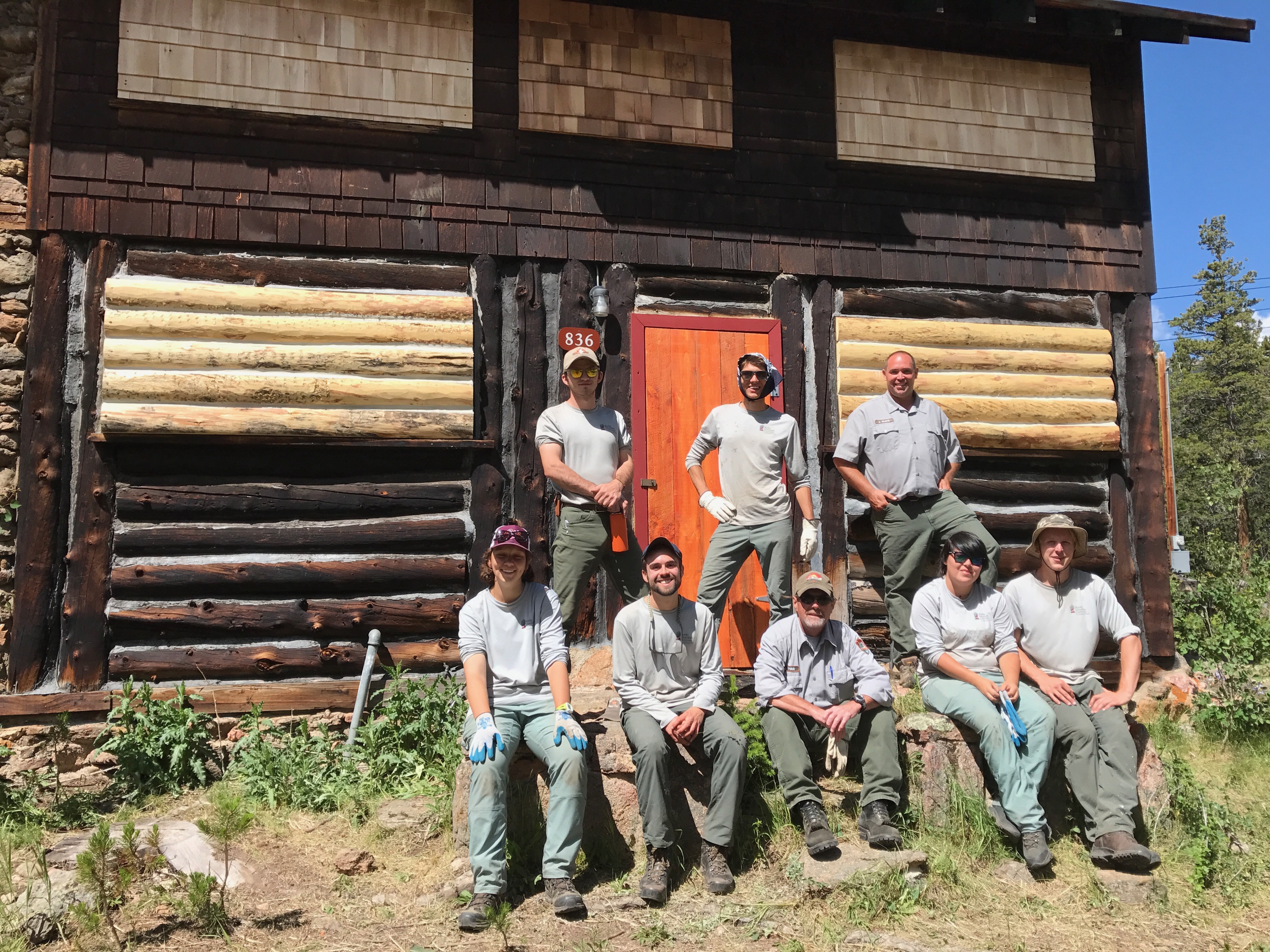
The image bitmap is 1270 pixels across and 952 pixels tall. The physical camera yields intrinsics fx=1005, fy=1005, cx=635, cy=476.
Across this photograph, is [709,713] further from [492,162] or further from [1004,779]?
[492,162]

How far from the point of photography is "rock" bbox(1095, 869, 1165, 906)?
4.34 metres

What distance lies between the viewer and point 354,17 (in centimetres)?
696

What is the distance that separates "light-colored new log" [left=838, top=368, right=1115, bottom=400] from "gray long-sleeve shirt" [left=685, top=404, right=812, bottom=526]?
64.6 inches

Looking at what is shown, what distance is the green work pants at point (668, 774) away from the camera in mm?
4367

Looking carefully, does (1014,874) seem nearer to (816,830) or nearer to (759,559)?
(816,830)

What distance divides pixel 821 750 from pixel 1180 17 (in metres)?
6.80

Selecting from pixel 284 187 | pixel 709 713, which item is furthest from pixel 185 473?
pixel 709 713

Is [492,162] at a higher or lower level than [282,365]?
higher

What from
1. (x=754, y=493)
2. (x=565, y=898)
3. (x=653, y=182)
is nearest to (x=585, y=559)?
(x=754, y=493)

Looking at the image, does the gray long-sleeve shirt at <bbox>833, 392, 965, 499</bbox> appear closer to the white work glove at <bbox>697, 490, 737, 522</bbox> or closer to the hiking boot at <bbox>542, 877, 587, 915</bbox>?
the white work glove at <bbox>697, 490, 737, 522</bbox>

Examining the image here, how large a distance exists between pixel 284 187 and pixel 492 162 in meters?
1.42

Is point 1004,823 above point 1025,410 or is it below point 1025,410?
Result: below

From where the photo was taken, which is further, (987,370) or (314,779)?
(987,370)

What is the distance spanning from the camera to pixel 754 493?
5930 millimetres
